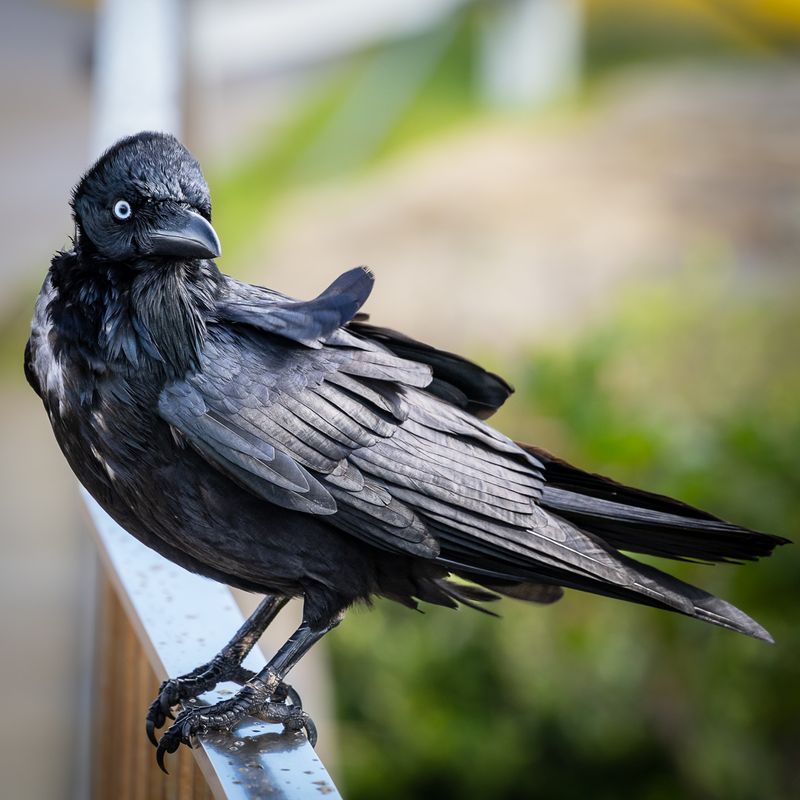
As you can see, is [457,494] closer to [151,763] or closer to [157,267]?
[157,267]

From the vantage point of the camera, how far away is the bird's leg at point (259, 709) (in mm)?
2240

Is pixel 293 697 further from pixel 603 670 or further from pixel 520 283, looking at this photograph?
pixel 520 283

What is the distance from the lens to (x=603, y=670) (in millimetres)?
5949

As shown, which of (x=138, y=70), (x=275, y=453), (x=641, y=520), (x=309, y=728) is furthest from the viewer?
(x=138, y=70)

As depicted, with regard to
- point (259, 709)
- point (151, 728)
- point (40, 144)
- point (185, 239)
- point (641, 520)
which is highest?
point (40, 144)

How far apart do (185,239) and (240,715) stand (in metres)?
0.87

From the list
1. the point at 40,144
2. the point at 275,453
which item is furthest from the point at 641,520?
the point at 40,144

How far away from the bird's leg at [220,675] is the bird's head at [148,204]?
79 centimetres

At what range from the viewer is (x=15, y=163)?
25.0 feet

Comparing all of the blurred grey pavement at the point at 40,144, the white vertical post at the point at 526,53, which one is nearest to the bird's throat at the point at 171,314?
the blurred grey pavement at the point at 40,144

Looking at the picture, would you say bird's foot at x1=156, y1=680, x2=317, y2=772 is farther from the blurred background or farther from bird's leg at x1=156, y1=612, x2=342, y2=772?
the blurred background

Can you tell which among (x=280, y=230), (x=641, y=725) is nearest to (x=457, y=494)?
(x=641, y=725)

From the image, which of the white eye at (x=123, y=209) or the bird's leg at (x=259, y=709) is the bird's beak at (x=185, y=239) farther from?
the bird's leg at (x=259, y=709)

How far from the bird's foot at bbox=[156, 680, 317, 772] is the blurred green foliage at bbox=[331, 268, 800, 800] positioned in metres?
3.77
